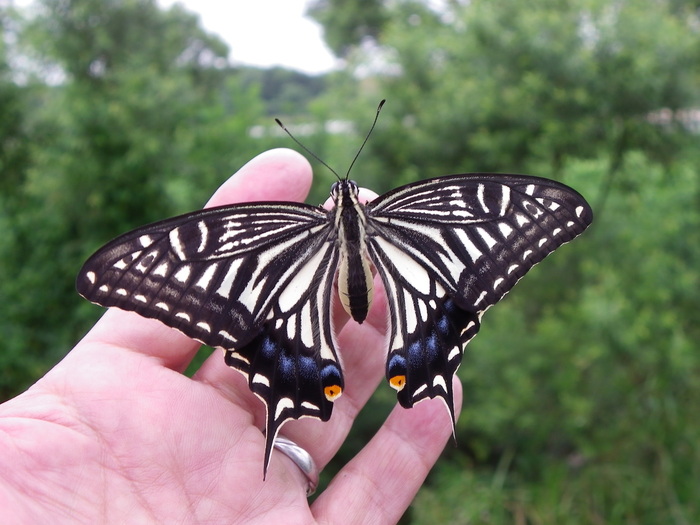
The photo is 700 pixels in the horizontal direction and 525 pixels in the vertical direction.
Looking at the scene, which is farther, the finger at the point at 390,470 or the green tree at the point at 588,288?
the green tree at the point at 588,288

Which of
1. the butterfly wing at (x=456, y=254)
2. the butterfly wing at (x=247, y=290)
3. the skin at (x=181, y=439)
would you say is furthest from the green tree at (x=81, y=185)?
the butterfly wing at (x=456, y=254)

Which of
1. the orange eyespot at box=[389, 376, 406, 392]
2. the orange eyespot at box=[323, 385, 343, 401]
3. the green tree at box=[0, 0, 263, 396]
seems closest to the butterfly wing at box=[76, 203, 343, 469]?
the orange eyespot at box=[323, 385, 343, 401]

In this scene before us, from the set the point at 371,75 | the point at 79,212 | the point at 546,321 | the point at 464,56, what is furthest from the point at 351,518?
the point at 371,75

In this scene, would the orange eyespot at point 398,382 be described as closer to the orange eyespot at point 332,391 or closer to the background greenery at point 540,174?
the orange eyespot at point 332,391

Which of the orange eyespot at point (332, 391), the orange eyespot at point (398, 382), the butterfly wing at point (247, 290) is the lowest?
the orange eyespot at point (332, 391)

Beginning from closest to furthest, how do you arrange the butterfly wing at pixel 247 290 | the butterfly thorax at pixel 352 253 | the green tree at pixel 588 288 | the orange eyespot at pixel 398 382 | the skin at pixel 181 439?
the skin at pixel 181 439
the butterfly wing at pixel 247 290
the orange eyespot at pixel 398 382
the butterfly thorax at pixel 352 253
the green tree at pixel 588 288

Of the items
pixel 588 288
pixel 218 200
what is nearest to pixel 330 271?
pixel 218 200

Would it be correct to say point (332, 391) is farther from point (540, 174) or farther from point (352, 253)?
point (540, 174)

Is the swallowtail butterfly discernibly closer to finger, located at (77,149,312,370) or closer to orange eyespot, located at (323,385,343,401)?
orange eyespot, located at (323,385,343,401)
